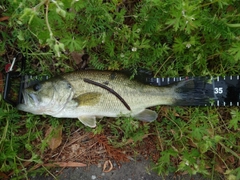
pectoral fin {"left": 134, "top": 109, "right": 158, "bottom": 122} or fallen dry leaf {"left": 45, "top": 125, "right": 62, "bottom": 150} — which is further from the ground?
pectoral fin {"left": 134, "top": 109, "right": 158, "bottom": 122}

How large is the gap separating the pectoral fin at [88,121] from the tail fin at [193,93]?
2.85 ft

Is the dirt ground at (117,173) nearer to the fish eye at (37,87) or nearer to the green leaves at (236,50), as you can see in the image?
the fish eye at (37,87)

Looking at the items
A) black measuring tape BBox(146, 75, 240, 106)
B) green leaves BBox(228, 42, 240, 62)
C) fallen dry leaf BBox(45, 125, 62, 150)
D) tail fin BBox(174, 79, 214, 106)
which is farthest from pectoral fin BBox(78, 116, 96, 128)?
green leaves BBox(228, 42, 240, 62)

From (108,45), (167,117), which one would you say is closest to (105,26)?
(108,45)

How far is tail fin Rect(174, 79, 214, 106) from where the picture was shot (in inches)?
135

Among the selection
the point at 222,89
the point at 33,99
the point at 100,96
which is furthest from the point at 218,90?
the point at 33,99

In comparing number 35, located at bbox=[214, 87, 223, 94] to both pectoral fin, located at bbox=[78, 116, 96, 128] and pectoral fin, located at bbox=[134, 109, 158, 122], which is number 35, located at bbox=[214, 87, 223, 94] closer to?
pectoral fin, located at bbox=[134, 109, 158, 122]

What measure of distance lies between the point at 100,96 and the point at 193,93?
0.96 meters

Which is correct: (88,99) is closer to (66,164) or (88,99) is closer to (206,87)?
(66,164)

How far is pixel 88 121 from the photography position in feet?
11.1

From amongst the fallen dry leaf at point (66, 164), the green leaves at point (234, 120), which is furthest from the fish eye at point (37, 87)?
the green leaves at point (234, 120)

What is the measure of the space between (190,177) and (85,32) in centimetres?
188

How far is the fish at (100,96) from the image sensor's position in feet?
10.7

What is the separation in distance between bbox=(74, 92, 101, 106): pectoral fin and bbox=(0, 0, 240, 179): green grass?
1.00 ft
